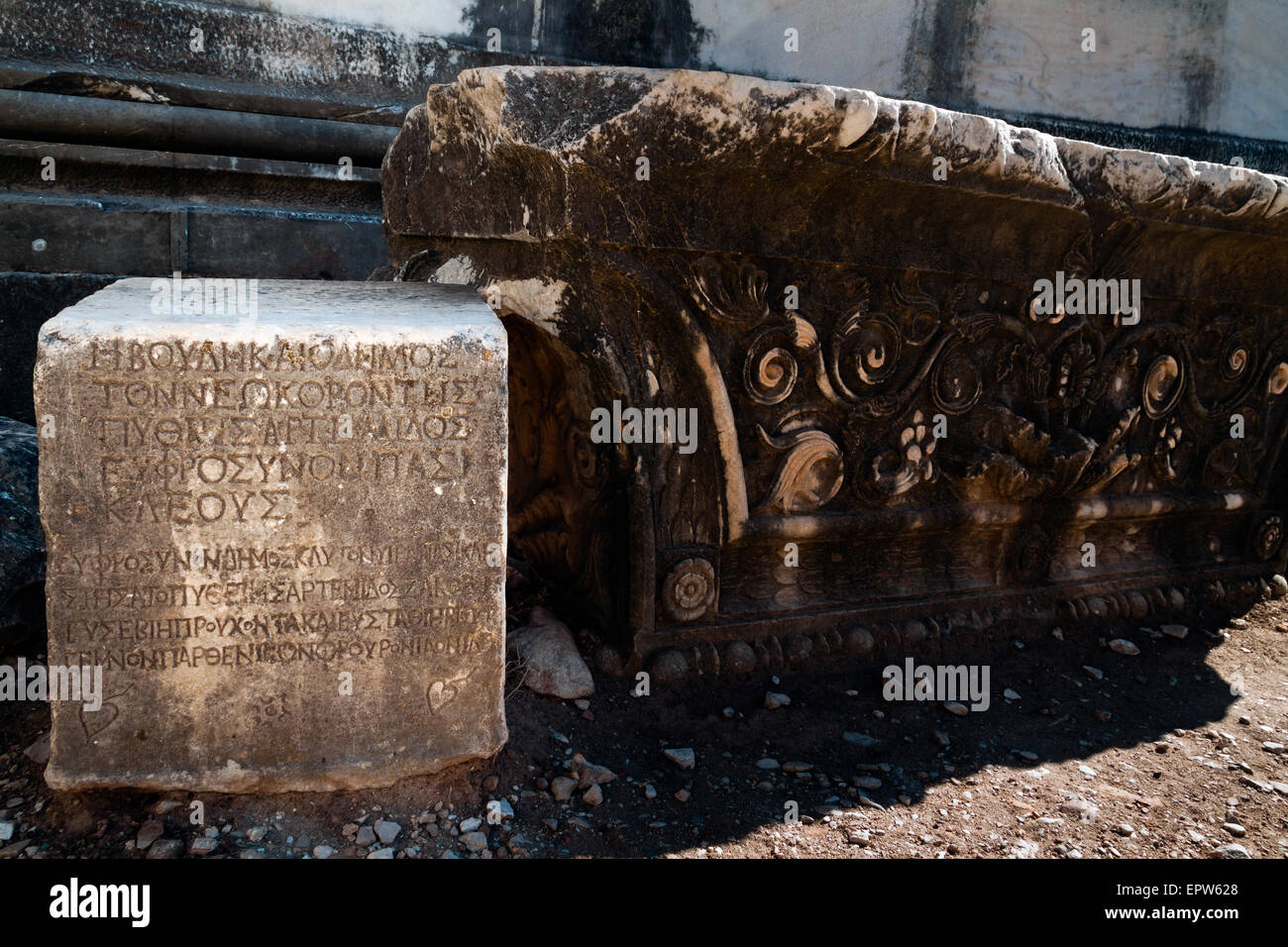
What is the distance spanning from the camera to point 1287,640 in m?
3.06

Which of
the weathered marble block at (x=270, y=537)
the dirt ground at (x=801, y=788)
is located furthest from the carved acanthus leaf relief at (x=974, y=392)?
the weathered marble block at (x=270, y=537)

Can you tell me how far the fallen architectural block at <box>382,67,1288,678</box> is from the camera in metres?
1.99

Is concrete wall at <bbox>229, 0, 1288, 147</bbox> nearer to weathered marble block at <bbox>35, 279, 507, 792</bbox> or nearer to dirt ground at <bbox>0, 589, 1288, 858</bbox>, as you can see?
weathered marble block at <bbox>35, 279, 507, 792</bbox>

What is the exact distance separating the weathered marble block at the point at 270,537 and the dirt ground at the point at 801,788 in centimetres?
9

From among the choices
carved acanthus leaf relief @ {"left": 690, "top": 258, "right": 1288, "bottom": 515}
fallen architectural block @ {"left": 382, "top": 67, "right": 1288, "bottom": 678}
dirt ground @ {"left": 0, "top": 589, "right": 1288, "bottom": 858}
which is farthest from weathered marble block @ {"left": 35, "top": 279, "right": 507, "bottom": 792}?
carved acanthus leaf relief @ {"left": 690, "top": 258, "right": 1288, "bottom": 515}

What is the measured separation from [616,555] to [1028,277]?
4.31 ft

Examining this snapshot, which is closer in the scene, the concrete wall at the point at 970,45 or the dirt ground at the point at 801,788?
the dirt ground at the point at 801,788

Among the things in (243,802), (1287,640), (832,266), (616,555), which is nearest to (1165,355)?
(1287,640)

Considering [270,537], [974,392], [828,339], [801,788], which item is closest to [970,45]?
[974,392]

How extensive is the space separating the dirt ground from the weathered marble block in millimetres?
87

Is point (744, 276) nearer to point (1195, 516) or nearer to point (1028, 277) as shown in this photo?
point (1028, 277)

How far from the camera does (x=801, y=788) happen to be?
2.04 meters

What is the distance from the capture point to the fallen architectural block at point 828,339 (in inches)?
78.2

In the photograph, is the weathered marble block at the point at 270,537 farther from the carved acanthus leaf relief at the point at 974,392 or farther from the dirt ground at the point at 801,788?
the carved acanthus leaf relief at the point at 974,392
